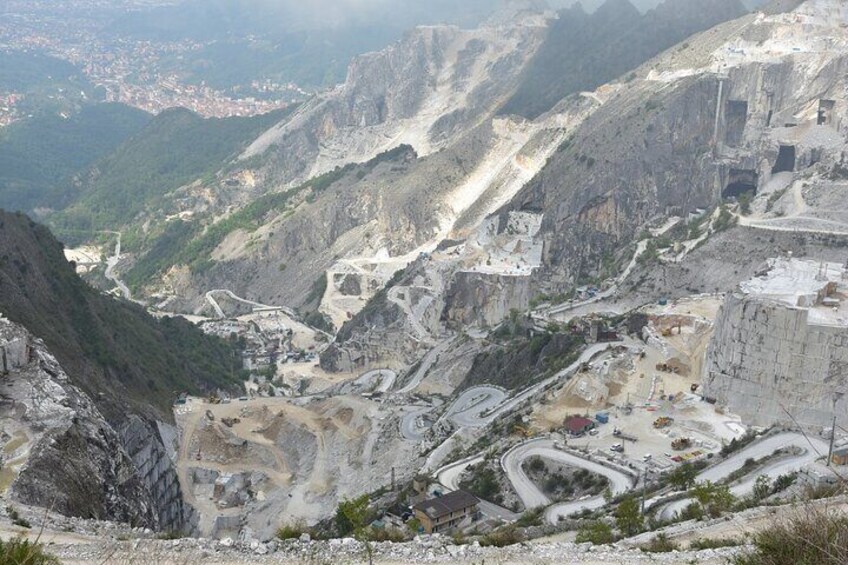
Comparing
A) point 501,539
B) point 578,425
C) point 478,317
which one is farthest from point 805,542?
point 478,317

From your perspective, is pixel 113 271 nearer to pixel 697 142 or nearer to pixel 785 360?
pixel 697 142

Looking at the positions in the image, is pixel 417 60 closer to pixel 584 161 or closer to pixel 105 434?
pixel 584 161

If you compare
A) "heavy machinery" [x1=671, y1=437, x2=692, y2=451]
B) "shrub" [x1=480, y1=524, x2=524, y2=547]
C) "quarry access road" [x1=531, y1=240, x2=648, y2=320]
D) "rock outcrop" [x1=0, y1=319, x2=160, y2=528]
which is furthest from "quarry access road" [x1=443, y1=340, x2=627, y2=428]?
"shrub" [x1=480, y1=524, x2=524, y2=547]

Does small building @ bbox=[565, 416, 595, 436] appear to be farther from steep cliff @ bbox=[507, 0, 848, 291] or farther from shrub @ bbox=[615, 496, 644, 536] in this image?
steep cliff @ bbox=[507, 0, 848, 291]

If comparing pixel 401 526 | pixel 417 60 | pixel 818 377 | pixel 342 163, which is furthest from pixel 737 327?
pixel 417 60

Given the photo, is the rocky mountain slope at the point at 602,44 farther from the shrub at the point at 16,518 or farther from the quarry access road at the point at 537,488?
the shrub at the point at 16,518

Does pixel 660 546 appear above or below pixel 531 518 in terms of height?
above

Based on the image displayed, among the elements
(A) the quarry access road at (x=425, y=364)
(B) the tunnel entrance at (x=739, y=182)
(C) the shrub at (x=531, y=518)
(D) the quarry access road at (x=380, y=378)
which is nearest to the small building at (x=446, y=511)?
(C) the shrub at (x=531, y=518)
